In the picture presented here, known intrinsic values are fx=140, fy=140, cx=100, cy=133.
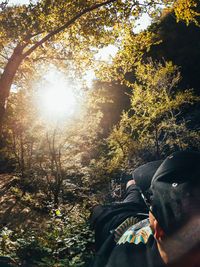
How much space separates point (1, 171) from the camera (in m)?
13.4

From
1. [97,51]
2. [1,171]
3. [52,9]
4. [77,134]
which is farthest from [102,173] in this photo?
[1,171]

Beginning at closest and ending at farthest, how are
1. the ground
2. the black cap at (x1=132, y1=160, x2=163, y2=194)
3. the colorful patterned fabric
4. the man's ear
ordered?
the man's ear < the colorful patterned fabric < the black cap at (x1=132, y1=160, x2=163, y2=194) < the ground

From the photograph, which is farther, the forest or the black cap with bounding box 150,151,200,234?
the forest

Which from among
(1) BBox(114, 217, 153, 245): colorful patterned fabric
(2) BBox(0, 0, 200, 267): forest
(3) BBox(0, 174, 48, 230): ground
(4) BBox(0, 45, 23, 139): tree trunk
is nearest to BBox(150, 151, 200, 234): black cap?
(1) BBox(114, 217, 153, 245): colorful patterned fabric

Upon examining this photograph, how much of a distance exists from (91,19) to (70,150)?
21.8 ft

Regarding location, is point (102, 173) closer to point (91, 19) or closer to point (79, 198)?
point (79, 198)

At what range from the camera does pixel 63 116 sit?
7.99 m

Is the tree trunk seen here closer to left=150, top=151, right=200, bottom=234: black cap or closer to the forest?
the forest

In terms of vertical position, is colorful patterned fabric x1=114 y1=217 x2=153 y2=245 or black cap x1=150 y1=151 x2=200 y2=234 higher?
Result: black cap x1=150 y1=151 x2=200 y2=234

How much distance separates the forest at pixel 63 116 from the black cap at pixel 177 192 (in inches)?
56.0

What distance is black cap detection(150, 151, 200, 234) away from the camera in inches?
25.8

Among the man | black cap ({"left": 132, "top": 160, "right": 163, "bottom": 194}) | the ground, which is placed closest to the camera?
the man

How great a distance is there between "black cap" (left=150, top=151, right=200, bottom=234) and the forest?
4.67ft

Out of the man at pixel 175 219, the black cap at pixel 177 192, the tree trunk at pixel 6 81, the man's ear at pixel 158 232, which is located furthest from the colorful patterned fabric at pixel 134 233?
the tree trunk at pixel 6 81
